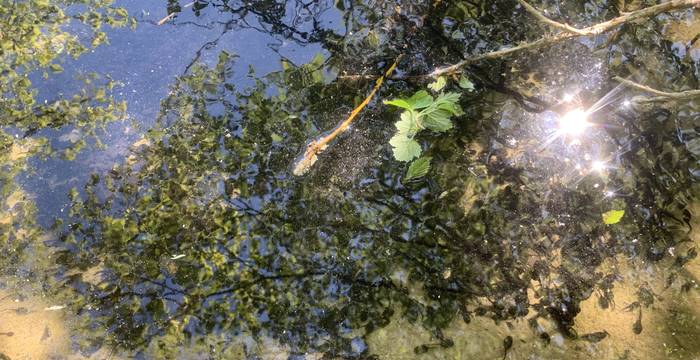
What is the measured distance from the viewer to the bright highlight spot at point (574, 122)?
2.32 meters

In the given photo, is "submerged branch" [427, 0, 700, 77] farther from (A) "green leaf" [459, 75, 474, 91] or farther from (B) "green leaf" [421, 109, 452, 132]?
(B) "green leaf" [421, 109, 452, 132]

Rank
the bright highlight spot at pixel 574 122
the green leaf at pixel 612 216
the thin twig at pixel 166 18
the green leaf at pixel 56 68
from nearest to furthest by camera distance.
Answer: the green leaf at pixel 612 216 < the bright highlight spot at pixel 574 122 < the green leaf at pixel 56 68 < the thin twig at pixel 166 18

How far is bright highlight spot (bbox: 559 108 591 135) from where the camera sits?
2316 millimetres

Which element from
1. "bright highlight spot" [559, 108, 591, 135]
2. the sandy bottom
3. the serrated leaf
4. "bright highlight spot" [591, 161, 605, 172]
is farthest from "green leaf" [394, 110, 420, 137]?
the sandy bottom

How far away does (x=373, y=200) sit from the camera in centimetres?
212

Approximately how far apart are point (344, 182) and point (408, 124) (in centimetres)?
40

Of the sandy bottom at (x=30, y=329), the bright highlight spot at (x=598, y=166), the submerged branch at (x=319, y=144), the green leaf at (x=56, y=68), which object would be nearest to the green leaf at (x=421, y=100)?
the submerged branch at (x=319, y=144)

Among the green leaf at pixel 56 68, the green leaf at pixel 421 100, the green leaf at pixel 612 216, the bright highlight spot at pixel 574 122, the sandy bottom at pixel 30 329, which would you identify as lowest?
the sandy bottom at pixel 30 329

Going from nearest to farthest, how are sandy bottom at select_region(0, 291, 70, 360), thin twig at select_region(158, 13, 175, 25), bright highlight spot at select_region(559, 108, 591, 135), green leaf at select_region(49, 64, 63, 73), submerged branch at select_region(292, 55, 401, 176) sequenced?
sandy bottom at select_region(0, 291, 70, 360), submerged branch at select_region(292, 55, 401, 176), bright highlight spot at select_region(559, 108, 591, 135), green leaf at select_region(49, 64, 63, 73), thin twig at select_region(158, 13, 175, 25)

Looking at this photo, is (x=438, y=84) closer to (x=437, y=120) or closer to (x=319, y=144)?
(x=437, y=120)

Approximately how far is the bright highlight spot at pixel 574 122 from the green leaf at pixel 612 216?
43cm

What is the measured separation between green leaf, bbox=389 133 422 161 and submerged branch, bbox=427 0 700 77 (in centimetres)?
53

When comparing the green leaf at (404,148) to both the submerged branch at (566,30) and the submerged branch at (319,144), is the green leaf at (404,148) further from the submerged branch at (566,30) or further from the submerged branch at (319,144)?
the submerged branch at (566,30)

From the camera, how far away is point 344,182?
7.13ft
